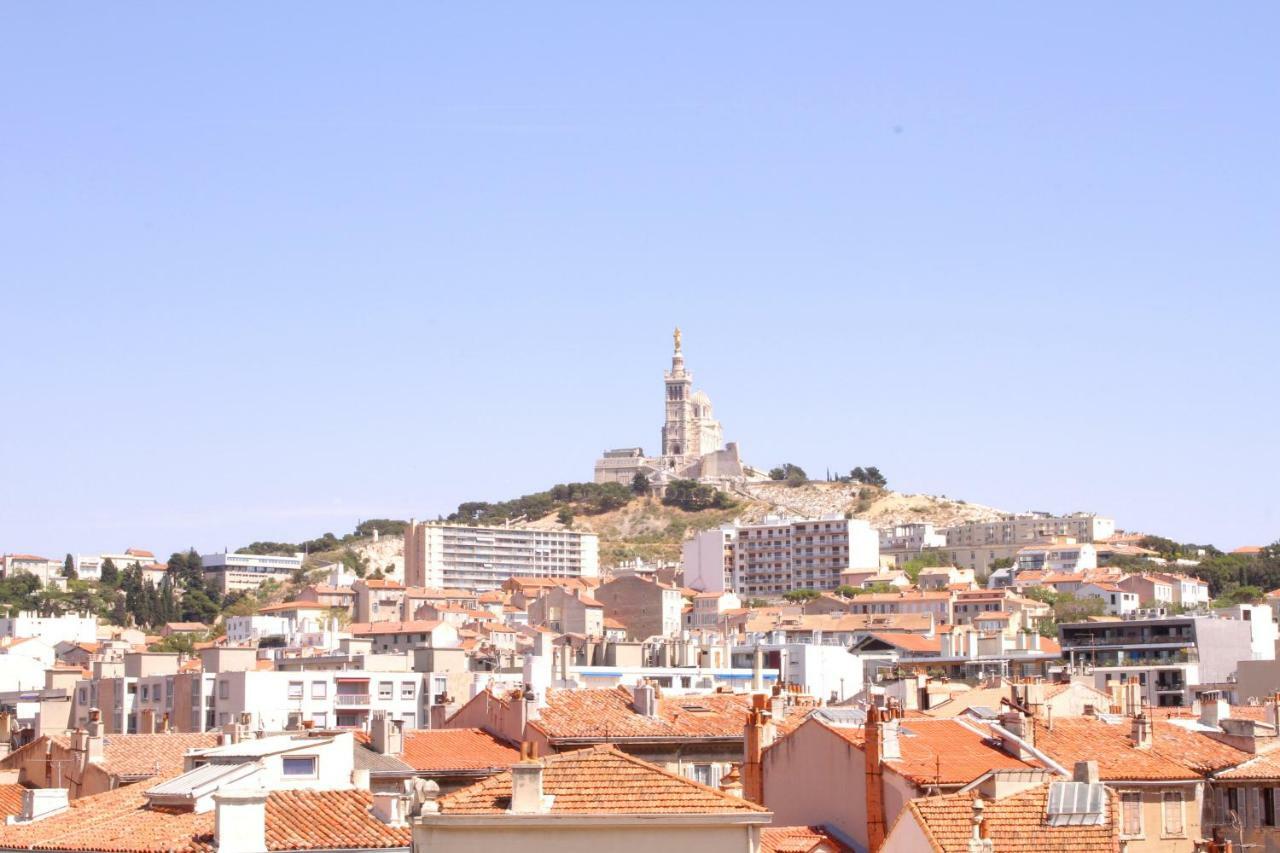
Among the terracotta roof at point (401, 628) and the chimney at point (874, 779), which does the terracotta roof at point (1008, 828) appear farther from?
the terracotta roof at point (401, 628)

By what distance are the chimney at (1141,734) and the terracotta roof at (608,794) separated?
17998 millimetres

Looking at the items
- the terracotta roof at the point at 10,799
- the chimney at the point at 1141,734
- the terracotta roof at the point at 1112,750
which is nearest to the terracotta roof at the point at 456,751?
the terracotta roof at the point at 10,799

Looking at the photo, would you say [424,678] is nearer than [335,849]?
No

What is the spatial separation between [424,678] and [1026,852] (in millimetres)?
56577

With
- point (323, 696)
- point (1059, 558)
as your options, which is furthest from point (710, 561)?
point (323, 696)

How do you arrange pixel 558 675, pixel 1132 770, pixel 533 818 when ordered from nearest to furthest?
pixel 533 818 < pixel 1132 770 < pixel 558 675

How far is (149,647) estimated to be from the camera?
132250mm

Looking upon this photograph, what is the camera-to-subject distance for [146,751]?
4103 cm

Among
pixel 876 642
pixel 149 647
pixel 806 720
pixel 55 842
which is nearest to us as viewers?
pixel 55 842

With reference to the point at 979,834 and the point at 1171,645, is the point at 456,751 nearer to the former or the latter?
the point at 979,834

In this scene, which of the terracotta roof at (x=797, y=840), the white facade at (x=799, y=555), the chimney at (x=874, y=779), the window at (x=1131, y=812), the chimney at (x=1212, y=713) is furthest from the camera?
the white facade at (x=799, y=555)

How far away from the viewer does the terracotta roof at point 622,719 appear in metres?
41.1

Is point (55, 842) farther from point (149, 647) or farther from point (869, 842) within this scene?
point (149, 647)

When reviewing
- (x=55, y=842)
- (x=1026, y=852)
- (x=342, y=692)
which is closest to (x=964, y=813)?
(x=1026, y=852)
